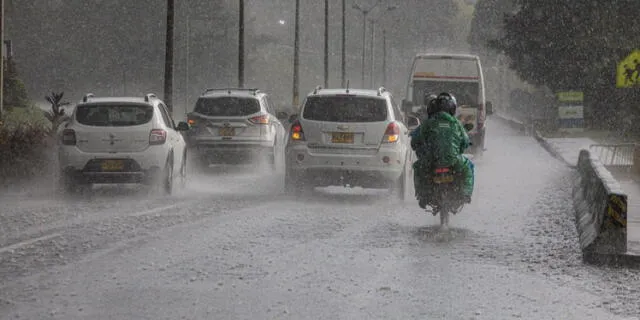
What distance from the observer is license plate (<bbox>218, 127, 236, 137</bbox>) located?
72.7 feet

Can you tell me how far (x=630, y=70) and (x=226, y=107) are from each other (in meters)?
11.2

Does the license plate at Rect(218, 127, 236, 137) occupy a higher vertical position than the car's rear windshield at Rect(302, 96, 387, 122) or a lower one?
lower

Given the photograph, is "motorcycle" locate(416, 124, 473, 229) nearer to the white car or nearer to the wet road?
the wet road

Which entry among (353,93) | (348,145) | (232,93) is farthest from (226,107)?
(348,145)

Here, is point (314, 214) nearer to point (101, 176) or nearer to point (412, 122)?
point (412, 122)

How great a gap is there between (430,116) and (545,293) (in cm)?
434

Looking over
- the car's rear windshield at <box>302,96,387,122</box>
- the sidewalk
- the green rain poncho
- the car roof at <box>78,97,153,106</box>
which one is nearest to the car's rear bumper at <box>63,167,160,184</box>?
the car roof at <box>78,97,153,106</box>

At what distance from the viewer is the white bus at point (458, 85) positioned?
1159 inches

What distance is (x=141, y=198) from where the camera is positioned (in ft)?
55.4

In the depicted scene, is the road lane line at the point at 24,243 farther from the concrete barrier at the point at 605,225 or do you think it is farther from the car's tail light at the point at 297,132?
the concrete barrier at the point at 605,225

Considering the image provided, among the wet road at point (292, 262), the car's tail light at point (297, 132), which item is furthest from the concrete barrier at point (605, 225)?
the car's tail light at point (297, 132)

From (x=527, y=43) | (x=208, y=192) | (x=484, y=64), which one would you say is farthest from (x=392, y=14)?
(x=208, y=192)

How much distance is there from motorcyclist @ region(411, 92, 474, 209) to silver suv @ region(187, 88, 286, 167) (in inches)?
381

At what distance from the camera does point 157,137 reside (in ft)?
55.4
